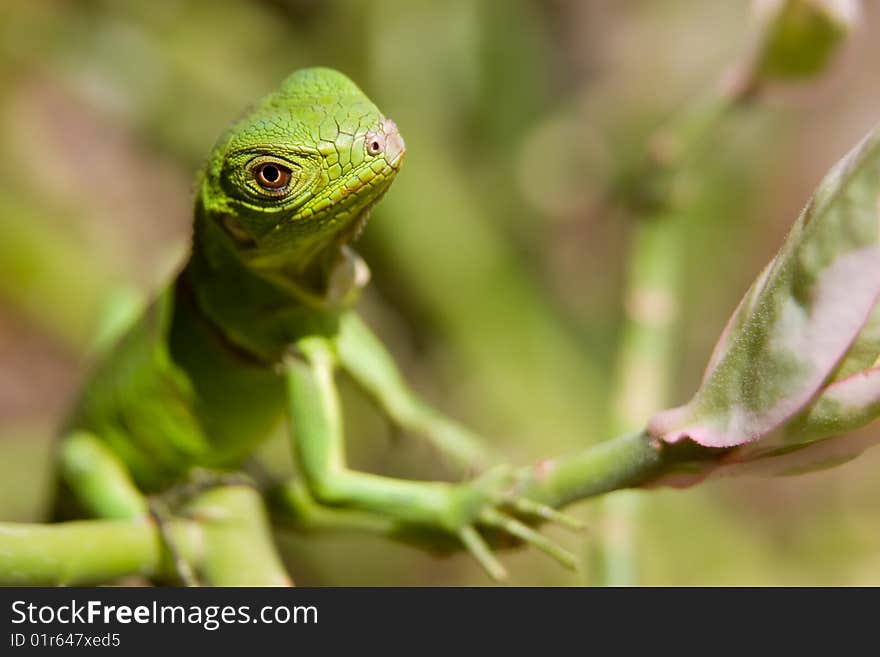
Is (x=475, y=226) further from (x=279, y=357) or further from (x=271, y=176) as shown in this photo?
(x=271, y=176)

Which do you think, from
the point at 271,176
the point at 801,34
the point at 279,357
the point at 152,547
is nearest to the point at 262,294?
the point at 279,357

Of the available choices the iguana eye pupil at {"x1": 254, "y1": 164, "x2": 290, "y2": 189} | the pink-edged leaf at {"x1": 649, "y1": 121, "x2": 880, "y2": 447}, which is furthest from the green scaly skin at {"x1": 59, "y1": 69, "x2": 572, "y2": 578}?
the pink-edged leaf at {"x1": 649, "y1": 121, "x2": 880, "y2": 447}

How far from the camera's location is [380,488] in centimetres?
206

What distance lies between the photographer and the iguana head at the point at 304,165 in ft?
6.14

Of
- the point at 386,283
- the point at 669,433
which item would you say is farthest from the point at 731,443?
the point at 386,283

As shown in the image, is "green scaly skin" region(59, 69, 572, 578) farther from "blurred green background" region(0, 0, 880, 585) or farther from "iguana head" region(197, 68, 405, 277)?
"blurred green background" region(0, 0, 880, 585)

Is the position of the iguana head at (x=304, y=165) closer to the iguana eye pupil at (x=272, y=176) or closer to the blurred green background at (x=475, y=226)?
the iguana eye pupil at (x=272, y=176)

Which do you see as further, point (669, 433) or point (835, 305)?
point (669, 433)

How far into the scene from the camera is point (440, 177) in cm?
410

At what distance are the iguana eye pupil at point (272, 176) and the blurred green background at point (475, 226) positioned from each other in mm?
1374

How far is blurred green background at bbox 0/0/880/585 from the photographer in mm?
3842
